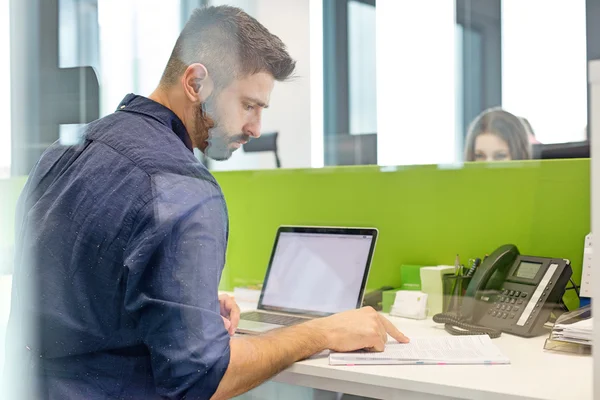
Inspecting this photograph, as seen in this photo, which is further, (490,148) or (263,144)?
(490,148)

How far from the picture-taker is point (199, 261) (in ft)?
2.86

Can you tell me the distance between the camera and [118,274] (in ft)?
2.86

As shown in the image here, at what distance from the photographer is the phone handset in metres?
1.38

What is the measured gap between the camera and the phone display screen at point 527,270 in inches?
53.8

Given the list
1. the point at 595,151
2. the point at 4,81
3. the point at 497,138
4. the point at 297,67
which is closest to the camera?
the point at 595,151

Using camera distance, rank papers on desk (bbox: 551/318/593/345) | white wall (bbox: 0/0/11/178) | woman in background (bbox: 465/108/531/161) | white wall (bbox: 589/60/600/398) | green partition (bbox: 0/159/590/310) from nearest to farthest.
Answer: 1. white wall (bbox: 589/60/600/398)
2. white wall (bbox: 0/0/11/178)
3. papers on desk (bbox: 551/318/593/345)
4. green partition (bbox: 0/159/590/310)
5. woman in background (bbox: 465/108/531/161)

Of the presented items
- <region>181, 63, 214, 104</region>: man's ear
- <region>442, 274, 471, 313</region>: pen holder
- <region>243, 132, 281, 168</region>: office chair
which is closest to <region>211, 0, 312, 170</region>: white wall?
<region>243, 132, 281, 168</region>: office chair

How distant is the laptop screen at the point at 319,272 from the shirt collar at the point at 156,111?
66 cm

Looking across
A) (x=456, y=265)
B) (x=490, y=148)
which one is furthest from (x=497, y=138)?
(x=456, y=265)

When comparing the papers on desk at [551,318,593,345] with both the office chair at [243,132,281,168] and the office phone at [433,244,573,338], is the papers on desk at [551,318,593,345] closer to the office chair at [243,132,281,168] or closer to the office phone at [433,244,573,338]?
the office phone at [433,244,573,338]

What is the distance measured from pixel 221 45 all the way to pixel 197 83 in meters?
0.07

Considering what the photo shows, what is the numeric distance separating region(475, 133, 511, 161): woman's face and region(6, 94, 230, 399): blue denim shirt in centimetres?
91

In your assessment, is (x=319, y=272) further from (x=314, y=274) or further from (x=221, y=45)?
(x=221, y=45)

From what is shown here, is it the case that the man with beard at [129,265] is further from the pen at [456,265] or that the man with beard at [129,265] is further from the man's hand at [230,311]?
the pen at [456,265]
